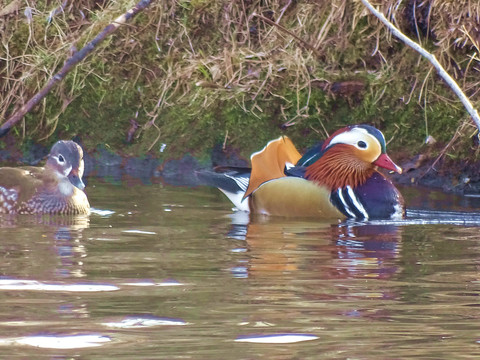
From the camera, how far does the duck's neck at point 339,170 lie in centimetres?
728

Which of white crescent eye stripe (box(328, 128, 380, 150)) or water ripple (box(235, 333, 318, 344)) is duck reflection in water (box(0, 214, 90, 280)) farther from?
white crescent eye stripe (box(328, 128, 380, 150))

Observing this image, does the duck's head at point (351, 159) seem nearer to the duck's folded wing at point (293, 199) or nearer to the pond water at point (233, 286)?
the duck's folded wing at point (293, 199)

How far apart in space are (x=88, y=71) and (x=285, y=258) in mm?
4178

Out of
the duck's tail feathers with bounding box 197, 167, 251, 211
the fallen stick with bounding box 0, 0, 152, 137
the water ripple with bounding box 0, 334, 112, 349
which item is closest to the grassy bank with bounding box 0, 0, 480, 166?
the fallen stick with bounding box 0, 0, 152, 137

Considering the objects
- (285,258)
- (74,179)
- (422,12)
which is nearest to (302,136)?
(422,12)

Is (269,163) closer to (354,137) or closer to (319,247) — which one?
(354,137)

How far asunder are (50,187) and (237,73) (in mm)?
2016

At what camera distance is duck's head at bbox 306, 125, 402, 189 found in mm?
7274

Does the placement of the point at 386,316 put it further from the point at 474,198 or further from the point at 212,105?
the point at 212,105

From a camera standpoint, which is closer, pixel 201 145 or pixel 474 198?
pixel 474 198

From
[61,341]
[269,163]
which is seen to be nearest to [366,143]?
[269,163]

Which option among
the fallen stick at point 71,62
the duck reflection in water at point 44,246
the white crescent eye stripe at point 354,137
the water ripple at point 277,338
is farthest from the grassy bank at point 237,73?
the water ripple at point 277,338

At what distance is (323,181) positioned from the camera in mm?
7297

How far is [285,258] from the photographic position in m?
5.18
